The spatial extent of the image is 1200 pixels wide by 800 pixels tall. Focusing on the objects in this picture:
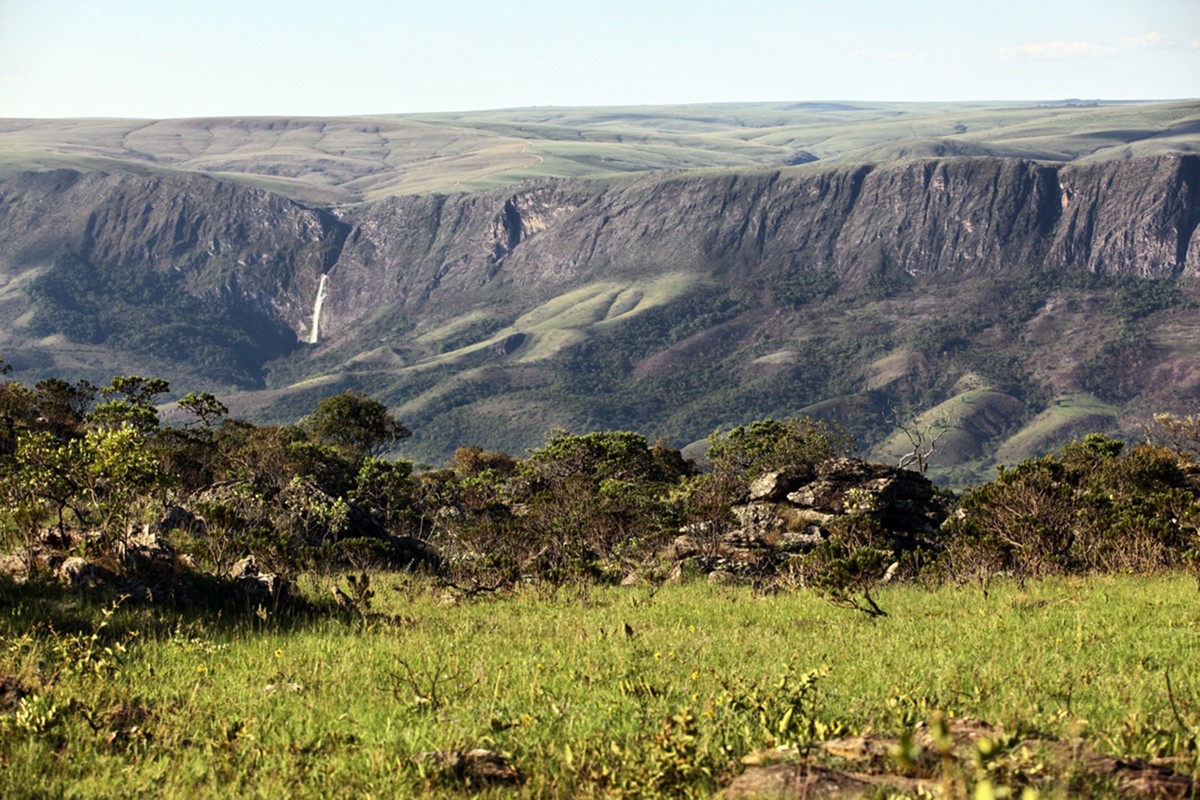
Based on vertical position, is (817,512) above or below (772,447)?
above

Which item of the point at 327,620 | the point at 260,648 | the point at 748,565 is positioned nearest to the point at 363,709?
the point at 260,648

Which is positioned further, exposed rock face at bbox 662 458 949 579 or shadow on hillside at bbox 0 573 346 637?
exposed rock face at bbox 662 458 949 579

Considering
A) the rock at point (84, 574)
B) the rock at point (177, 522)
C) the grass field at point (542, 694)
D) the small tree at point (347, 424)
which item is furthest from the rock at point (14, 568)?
the small tree at point (347, 424)

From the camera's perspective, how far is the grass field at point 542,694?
9.67 m

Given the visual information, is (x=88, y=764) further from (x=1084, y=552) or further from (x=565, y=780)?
(x=1084, y=552)

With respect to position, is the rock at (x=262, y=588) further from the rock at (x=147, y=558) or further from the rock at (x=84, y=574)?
the rock at (x=84, y=574)

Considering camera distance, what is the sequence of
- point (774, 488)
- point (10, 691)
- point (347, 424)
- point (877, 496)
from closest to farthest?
point (10, 691)
point (877, 496)
point (774, 488)
point (347, 424)

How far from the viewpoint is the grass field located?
381 inches

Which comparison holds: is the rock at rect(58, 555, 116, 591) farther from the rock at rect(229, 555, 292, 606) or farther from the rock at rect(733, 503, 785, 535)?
the rock at rect(733, 503, 785, 535)

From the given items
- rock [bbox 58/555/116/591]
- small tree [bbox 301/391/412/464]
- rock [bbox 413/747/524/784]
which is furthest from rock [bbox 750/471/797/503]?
small tree [bbox 301/391/412/464]

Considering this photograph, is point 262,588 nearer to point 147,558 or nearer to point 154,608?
point 147,558

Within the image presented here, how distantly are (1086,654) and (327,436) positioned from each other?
81736mm

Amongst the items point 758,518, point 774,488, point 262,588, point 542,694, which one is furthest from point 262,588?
point 774,488

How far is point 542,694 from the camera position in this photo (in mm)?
12484
